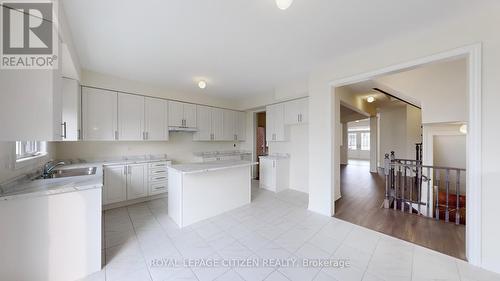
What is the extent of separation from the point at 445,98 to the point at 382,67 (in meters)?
2.16

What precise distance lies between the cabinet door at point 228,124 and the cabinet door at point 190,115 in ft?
3.16

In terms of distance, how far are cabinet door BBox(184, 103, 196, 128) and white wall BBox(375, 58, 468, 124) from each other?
4.34 meters

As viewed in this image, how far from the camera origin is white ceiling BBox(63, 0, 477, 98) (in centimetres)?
171

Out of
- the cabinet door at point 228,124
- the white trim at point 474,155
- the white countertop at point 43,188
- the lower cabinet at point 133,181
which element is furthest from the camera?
the cabinet door at point 228,124

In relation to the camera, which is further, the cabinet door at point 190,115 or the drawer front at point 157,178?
the cabinet door at point 190,115

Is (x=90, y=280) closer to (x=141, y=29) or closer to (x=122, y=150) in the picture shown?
(x=141, y=29)

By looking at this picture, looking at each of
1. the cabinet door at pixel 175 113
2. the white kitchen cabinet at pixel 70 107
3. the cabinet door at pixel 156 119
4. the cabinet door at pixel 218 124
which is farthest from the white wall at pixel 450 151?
the white kitchen cabinet at pixel 70 107

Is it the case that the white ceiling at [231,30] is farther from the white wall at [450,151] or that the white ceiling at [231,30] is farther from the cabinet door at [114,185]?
the white wall at [450,151]

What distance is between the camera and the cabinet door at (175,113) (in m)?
4.36

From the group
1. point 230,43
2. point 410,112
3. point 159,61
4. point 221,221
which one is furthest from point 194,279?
point 410,112

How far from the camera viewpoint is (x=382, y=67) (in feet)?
8.03

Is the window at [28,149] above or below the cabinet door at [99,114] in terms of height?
below

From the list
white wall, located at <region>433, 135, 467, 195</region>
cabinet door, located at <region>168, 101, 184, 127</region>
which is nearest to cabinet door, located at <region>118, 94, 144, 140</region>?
cabinet door, located at <region>168, 101, 184, 127</region>

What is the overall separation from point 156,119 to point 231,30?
2.95 meters
